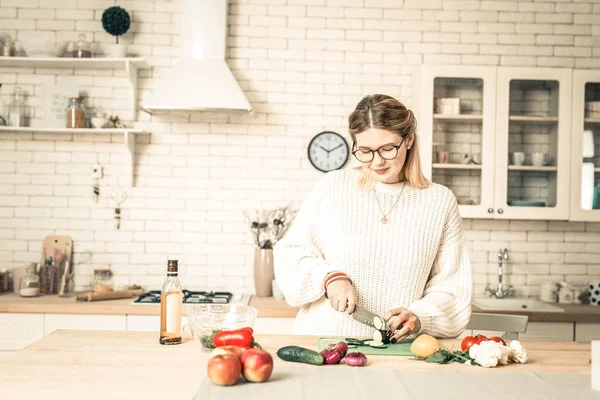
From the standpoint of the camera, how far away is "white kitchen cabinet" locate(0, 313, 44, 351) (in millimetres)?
3609

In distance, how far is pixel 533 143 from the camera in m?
4.12

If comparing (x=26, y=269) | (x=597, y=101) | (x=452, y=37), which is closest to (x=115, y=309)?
(x=26, y=269)

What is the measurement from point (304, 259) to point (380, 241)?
0.31 meters

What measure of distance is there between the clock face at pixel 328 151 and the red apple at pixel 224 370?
2.82 meters

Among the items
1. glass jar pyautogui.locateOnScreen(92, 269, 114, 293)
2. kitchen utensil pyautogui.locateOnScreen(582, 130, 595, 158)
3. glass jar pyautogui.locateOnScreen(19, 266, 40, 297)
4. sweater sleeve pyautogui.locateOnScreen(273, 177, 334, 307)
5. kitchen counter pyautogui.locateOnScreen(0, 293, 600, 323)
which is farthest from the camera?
kitchen utensil pyautogui.locateOnScreen(582, 130, 595, 158)

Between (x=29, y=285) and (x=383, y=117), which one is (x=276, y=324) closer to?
(x=29, y=285)

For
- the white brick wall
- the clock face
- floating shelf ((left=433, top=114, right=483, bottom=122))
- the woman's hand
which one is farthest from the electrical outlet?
the woman's hand

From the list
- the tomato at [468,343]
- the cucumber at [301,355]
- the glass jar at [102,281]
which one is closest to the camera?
the cucumber at [301,355]

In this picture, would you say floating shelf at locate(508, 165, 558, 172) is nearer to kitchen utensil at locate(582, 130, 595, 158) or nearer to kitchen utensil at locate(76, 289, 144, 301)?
kitchen utensil at locate(582, 130, 595, 158)

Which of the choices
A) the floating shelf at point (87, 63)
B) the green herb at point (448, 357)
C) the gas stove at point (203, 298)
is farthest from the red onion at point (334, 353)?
the floating shelf at point (87, 63)

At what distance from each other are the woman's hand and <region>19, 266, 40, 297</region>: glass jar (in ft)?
8.00

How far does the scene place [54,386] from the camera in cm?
157

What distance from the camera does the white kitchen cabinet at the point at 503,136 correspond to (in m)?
4.05

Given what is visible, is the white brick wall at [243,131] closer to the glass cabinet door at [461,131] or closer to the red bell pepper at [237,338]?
the glass cabinet door at [461,131]
